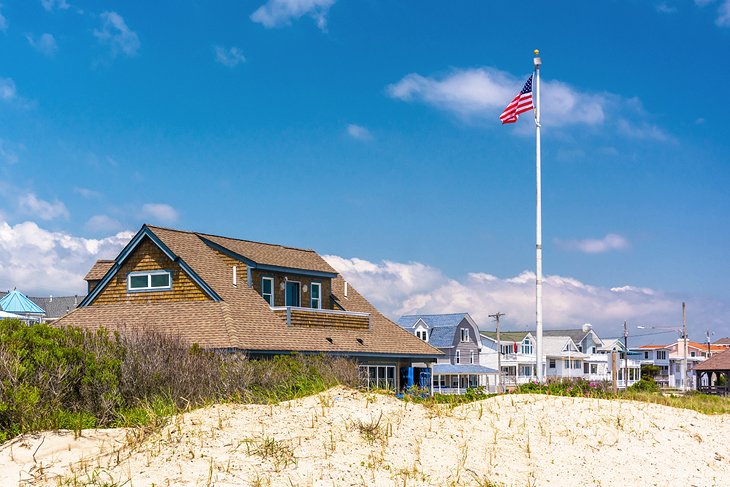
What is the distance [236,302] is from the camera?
33.4m

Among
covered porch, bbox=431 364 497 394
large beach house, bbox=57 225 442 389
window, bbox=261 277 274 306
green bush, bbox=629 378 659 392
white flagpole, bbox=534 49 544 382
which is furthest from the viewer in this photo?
covered porch, bbox=431 364 497 394

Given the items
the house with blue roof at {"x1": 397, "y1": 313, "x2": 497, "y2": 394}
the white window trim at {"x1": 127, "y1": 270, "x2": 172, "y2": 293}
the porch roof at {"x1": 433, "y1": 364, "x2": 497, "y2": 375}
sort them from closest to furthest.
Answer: the white window trim at {"x1": 127, "y1": 270, "x2": 172, "y2": 293} → the porch roof at {"x1": 433, "y1": 364, "x2": 497, "y2": 375} → the house with blue roof at {"x1": 397, "y1": 313, "x2": 497, "y2": 394}

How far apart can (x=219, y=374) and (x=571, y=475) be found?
731 cm

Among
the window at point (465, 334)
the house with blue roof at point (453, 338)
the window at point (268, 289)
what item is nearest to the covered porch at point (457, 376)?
the house with blue roof at point (453, 338)

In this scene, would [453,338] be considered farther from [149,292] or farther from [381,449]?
[381,449]

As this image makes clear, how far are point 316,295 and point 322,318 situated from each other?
9.51ft

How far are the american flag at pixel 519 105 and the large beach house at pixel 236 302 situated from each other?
1118 cm

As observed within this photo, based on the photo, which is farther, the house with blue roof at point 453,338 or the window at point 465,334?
the window at point 465,334

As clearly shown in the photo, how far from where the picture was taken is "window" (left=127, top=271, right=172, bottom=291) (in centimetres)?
3472

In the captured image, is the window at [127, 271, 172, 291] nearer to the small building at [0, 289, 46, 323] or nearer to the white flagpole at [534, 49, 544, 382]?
the white flagpole at [534, 49, 544, 382]

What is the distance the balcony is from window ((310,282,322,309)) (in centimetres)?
162

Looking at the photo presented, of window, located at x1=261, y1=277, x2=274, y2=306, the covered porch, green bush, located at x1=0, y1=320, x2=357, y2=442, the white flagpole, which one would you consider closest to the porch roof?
the covered porch

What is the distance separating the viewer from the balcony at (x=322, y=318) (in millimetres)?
34469

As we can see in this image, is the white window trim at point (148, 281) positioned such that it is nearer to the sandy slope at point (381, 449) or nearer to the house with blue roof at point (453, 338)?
the sandy slope at point (381, 449)
